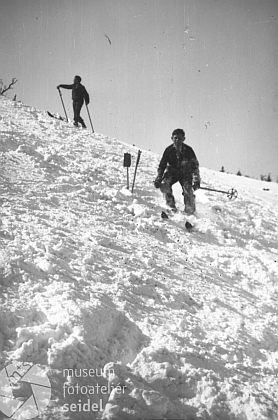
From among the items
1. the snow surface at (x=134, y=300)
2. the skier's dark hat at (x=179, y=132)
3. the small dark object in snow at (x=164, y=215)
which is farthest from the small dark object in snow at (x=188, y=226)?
the skier's dark hat at (x=179, y=132)

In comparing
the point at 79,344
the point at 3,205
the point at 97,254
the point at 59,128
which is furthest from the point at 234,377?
the point at 59,128

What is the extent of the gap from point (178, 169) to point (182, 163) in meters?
0.18

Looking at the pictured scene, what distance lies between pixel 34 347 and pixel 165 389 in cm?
145

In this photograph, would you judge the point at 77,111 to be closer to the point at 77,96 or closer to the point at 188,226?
the point at 77,96

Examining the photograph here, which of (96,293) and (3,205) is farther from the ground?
(3,205)

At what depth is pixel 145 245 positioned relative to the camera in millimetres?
6547

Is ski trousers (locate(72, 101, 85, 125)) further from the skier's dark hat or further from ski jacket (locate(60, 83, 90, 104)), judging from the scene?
the skier's dark hat

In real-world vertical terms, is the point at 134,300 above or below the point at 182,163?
below

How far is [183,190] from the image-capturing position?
28.5ft

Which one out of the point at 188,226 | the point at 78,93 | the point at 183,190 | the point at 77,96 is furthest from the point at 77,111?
the point at 188,226

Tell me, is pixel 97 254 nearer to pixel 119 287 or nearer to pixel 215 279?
pixel 119 287

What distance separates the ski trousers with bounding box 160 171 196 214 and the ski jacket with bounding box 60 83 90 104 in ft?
29.4

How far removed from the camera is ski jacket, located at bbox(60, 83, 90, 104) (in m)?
15.8

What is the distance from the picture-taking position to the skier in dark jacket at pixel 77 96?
52.0 ft
